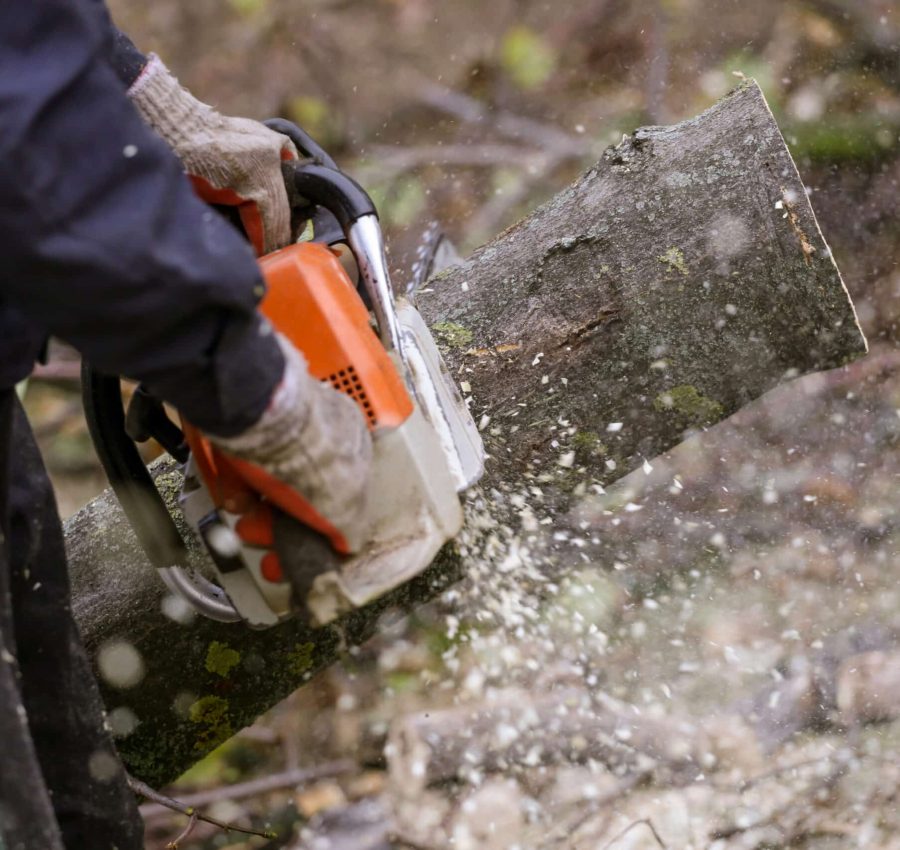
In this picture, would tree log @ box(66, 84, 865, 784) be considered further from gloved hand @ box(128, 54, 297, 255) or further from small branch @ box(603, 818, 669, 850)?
small branch @ box(603, 818, 669, 850)

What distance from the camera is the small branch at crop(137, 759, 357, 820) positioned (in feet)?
7.89

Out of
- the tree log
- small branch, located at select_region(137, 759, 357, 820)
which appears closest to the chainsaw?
the tree log

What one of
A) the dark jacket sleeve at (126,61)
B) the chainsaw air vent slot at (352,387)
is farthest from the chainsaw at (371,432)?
the dark jacket sleeve at (126,61)

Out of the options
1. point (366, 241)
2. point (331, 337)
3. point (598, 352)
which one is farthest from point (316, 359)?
point (598, 352)

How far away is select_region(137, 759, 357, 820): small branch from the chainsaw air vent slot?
139cm

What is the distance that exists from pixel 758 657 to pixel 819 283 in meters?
1.13

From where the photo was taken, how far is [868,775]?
2.24m

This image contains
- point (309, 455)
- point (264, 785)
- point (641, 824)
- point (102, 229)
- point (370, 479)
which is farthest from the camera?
point (264, 785)

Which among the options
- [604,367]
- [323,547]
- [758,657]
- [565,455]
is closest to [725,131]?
[604,367]

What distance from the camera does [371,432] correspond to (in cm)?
139

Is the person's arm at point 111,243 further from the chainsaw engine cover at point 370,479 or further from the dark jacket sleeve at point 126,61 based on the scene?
the dark jacket sleeve at point 126,61

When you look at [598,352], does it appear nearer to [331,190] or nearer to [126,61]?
[331,190]

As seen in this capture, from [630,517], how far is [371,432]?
134 cm

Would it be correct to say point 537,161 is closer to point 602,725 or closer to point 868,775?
point 602,725
